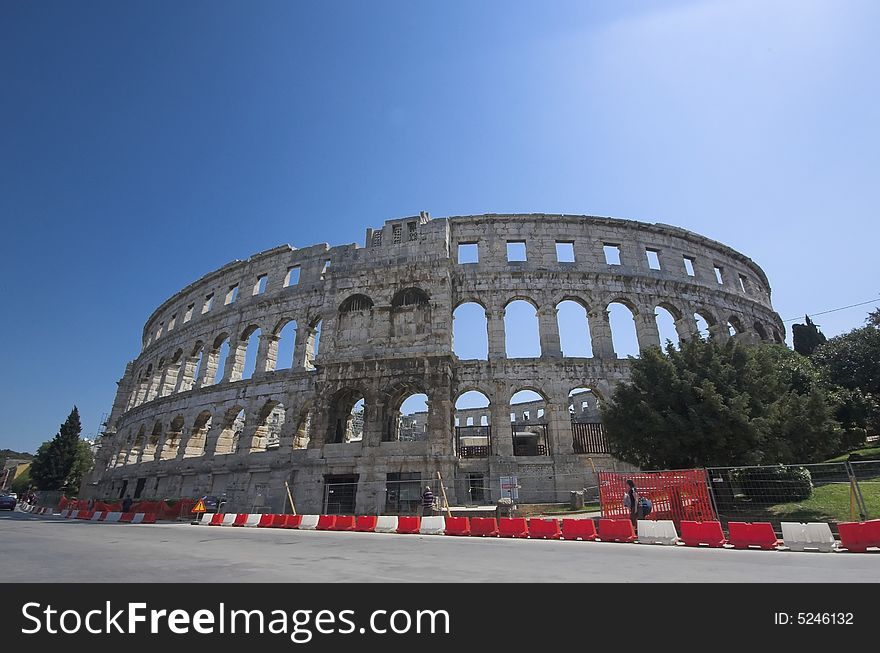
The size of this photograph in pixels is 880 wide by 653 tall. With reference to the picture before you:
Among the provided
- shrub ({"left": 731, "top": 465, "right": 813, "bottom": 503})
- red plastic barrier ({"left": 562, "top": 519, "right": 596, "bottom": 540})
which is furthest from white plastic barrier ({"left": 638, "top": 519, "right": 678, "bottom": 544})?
shrub ({"left": 731, "top": 465, "right": 813, "bottom": 503})

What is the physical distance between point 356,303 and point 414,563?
58.7 feet

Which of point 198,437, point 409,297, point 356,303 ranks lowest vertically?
point 198,437

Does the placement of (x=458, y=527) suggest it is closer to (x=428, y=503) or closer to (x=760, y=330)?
(x=428, y=503)

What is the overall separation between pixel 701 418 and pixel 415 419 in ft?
114

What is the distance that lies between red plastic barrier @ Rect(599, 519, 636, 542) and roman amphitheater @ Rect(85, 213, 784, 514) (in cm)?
856

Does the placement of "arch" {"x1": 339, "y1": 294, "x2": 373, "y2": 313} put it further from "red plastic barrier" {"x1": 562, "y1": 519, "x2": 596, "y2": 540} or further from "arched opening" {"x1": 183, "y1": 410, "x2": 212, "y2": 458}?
"red plastic barrier" {"x1": 562, "y1": 519, "x2": 596, "y2": 540}

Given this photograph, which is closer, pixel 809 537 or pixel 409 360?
pixel 809 537

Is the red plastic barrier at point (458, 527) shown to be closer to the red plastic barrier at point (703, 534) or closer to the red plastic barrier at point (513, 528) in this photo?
the red plastic barrier at point (513, 528)

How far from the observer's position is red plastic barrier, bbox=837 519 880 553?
330 inches

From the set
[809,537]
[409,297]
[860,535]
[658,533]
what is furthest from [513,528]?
[409,297]

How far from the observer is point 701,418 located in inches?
519

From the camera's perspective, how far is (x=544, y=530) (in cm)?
1201

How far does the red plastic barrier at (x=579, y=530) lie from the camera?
1115 centimetres
